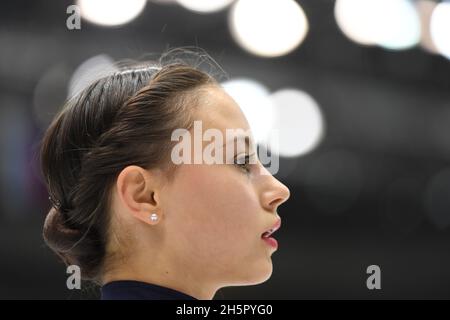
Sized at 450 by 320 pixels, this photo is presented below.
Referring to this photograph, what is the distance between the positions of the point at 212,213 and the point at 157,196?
8 cm

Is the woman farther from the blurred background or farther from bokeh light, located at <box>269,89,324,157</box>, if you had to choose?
bokeh light, located at <box>269,89,324,157</box>

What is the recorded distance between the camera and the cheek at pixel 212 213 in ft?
2.84

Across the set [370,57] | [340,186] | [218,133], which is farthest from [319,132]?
[218,133]

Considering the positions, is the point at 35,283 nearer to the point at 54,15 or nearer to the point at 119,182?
the point at 54,15

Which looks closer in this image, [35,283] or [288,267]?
[35,283]

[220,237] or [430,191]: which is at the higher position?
[430,191]

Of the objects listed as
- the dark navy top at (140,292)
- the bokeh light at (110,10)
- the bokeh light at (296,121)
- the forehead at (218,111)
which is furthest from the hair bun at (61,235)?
the bokeh light at (296,121)

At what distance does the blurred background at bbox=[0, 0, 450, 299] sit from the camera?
6.03ft

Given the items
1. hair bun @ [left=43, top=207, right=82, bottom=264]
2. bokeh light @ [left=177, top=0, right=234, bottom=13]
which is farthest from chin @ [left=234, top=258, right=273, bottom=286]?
bokeh light @ [left=177, top=0, right=234, bottom=13]

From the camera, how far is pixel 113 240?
90cm

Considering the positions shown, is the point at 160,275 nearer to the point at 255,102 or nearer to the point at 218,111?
the point at 218,111

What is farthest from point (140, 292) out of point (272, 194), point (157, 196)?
point (272, 194)

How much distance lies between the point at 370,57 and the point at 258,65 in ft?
1.59

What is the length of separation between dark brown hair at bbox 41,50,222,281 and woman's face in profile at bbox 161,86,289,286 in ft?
0.16
